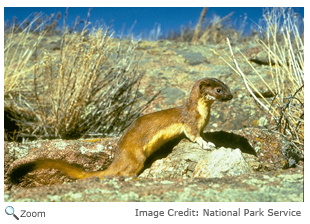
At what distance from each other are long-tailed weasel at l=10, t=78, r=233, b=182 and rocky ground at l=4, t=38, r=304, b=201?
12 cm

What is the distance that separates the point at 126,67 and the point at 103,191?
9.57 ft

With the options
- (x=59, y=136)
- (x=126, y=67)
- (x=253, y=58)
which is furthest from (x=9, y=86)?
(x=253, y=58)

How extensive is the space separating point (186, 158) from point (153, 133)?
34 centimetres

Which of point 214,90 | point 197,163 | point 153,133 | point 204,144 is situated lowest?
point 197,163

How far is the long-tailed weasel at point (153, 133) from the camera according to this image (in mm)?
2271

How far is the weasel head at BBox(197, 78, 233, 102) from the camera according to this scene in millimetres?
2658

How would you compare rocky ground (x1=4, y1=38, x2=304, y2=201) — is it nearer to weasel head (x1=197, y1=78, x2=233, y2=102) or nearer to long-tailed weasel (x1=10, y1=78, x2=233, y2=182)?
long-tailed weasel (x1=10, y1=78, x2=233, y2=182)

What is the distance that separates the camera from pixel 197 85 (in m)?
2.80

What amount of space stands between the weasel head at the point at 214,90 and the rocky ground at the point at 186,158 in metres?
0.44

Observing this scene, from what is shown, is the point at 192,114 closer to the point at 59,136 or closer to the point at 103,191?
the point at 103,191

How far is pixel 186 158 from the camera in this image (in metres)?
2.49
